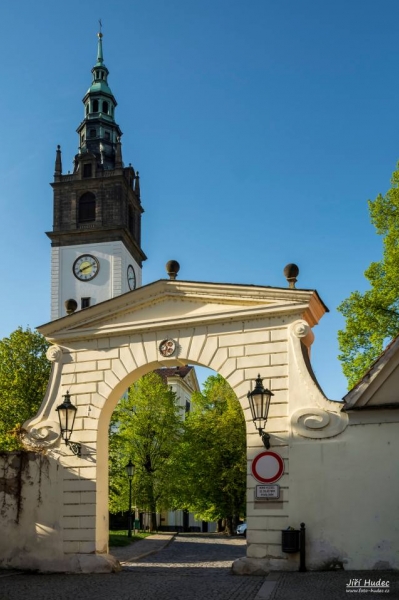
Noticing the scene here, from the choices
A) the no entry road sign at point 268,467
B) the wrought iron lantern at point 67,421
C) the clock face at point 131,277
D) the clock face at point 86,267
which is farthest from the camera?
the clock face at point 131,277

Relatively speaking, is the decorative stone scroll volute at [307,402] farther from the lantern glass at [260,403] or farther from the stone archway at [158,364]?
the lantern glass at [260,403]

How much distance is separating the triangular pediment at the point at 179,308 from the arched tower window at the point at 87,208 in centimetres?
4310

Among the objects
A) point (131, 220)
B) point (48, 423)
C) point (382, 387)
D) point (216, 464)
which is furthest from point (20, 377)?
point (131, 220)

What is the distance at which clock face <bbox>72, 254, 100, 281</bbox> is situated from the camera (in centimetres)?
5850

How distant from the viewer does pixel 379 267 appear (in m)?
22.7

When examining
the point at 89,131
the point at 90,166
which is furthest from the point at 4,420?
the point at 89,131

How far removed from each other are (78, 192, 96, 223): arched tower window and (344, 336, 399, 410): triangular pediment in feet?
157

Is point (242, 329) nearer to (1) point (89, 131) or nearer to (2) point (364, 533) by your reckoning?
(2) point (364, 533)

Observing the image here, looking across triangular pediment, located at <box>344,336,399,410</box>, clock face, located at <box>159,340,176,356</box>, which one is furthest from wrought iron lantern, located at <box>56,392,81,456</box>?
triangular pediment, located at <box>344,336,399,410</box>

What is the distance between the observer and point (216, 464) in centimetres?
3806

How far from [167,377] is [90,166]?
58.4ft

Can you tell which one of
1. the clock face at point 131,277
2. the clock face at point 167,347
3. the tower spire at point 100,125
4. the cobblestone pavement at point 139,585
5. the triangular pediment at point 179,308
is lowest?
the cobblestone pavement at point 139,585

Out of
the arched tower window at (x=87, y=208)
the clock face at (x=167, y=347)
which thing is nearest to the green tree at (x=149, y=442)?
the arched tower window at (x=87, y=208)

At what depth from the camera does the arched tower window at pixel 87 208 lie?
59969 mm
